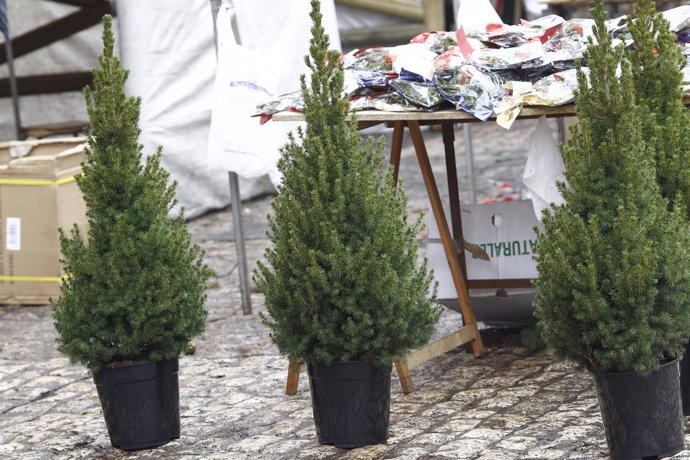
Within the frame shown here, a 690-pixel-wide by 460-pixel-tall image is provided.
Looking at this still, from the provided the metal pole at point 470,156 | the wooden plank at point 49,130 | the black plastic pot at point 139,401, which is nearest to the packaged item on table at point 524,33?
the black plastic pot at point 139,401

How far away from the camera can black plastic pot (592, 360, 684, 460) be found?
147 inches

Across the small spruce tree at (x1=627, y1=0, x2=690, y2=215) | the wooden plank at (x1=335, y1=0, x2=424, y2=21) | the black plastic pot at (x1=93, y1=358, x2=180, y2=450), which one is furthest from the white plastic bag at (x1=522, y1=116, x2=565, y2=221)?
the wooden plank at (x1=335, y1=0, x2=424, y2=21)

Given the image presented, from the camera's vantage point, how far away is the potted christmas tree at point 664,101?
4059 millimetres

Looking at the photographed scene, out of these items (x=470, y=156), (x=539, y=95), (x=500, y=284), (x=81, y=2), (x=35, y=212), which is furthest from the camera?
(x=81, y=2)

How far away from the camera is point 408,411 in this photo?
4637 mm

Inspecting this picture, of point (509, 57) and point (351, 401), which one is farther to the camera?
point (509, 57)

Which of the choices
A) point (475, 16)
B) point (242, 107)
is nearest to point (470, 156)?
point (242, 107)

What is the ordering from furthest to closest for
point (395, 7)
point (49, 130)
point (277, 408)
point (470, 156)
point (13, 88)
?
Answer: point (395, 7) → point (49, 130) → point (13, 88) → point (470, 156) → point (277, 408)

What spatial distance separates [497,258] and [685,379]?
1419 millimetres

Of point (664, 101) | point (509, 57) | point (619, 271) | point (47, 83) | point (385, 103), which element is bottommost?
point (619, 271)

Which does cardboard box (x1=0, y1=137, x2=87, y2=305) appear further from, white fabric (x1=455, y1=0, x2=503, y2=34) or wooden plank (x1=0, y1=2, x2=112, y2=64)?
wooden plank (x1=0, y1=2, x2=112, y2=64)

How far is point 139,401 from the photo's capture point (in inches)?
169

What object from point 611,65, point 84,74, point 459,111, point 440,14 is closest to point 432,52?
point 459,111

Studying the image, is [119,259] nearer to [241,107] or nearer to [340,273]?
[340,273]
